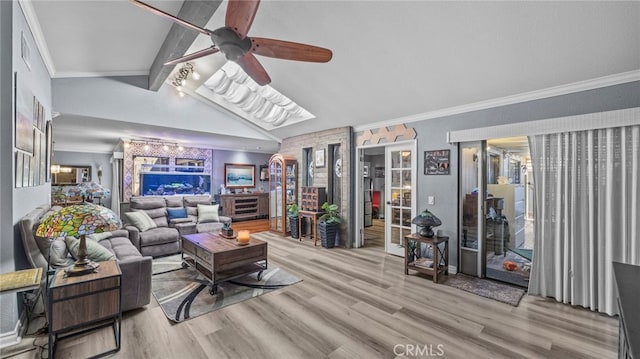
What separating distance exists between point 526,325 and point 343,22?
336 centimetres

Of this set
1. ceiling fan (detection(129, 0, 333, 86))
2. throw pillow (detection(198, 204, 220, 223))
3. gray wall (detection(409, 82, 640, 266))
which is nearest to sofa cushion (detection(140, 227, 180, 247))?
throw pillow (detection(198, 204, 220, 223))

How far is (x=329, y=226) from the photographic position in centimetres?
495

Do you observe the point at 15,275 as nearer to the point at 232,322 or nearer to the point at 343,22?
the point at 232,322

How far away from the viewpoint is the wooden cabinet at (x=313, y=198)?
535 cm

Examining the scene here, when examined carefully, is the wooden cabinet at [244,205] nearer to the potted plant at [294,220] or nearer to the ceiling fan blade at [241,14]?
the potted plant at [294,220]

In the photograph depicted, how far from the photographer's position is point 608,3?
6.27 ft

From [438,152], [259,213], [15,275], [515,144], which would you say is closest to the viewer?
[15,275]

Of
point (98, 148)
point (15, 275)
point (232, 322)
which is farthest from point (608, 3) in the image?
point (98, 148)

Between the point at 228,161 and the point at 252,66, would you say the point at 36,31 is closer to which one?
the point at 252,66

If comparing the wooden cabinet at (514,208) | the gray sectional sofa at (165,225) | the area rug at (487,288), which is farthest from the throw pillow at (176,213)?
the wooden cabinet at (514,208)

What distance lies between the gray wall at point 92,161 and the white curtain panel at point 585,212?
10374mm

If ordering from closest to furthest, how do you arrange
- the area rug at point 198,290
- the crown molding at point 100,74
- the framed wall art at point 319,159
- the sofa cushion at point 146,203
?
the area rug at point 198,290 → the crown molding at point 100,74 → the sofa cushion at point 146,203 → the framed wall art at point 319,159

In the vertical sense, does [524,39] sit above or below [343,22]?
below

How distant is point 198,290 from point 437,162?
3675 millimetres
